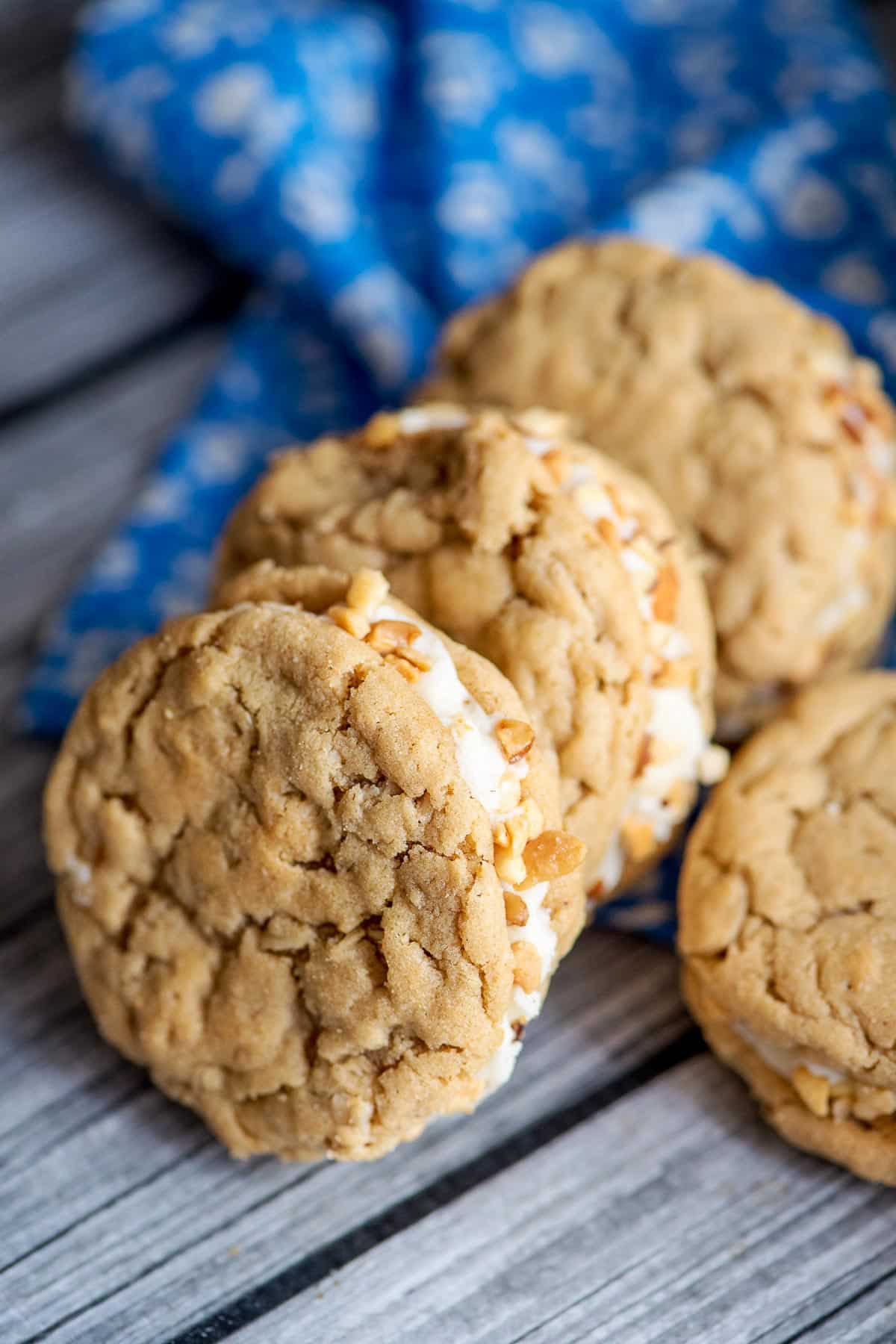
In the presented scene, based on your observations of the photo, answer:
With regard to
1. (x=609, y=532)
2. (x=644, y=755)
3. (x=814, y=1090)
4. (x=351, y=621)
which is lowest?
(x=814, y=1090)

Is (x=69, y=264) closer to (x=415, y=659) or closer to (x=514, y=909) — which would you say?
(x=415, y=659)

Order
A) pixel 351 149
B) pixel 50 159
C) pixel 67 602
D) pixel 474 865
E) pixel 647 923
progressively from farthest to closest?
pixel 50 159 < pixel 351 149 < pixel 67 602 < pixel 647 923 < pixel 474 865

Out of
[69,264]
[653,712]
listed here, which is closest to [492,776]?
[653,712]

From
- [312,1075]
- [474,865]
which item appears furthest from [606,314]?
[312,1075]

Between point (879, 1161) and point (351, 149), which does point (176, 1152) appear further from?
point (351, 149)

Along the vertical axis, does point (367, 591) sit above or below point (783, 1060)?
above

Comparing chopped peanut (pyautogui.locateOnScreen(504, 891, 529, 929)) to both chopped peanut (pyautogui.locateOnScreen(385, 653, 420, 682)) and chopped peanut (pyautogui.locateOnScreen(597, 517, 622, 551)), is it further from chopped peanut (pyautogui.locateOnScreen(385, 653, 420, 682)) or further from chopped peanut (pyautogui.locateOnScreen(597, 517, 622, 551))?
chopped peanut (pyautogui.locateOnScreen(597, 517, 622, 551))
